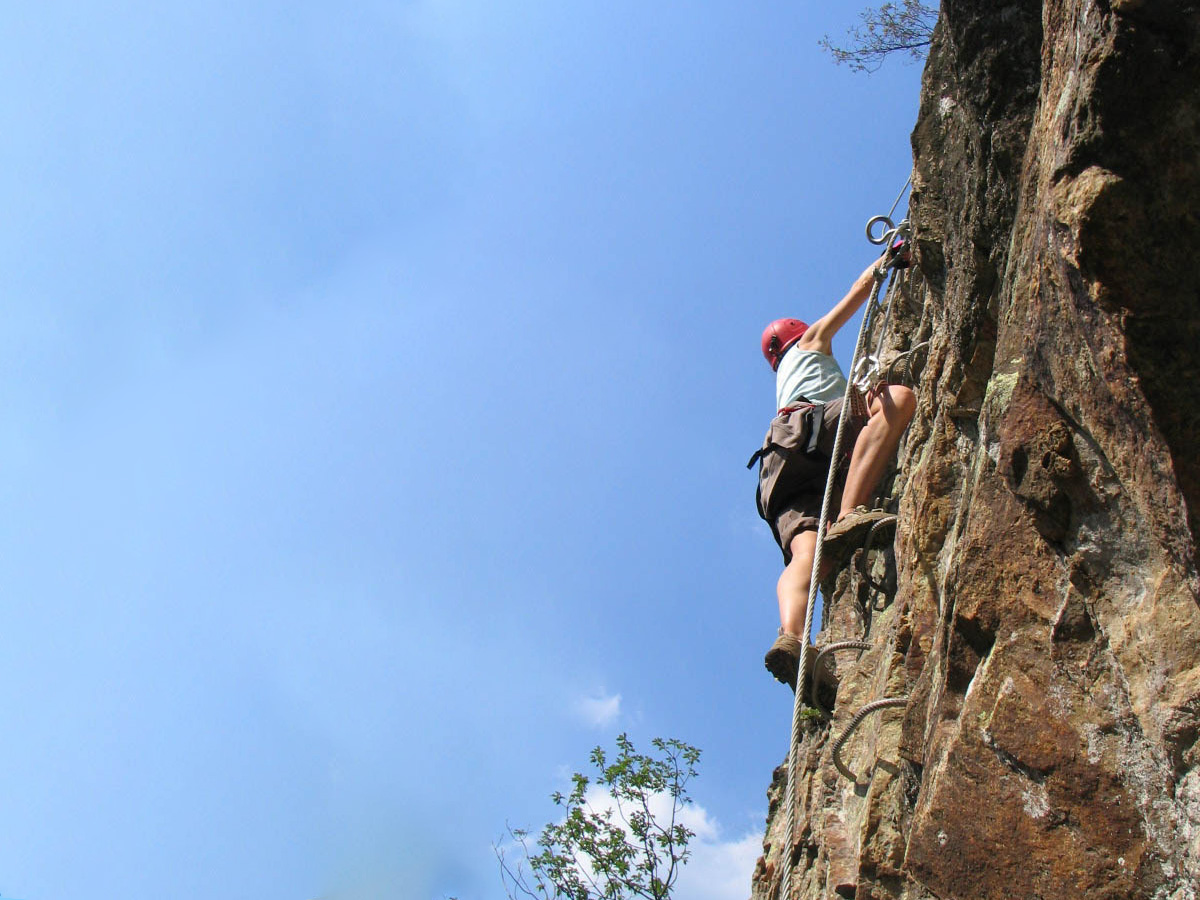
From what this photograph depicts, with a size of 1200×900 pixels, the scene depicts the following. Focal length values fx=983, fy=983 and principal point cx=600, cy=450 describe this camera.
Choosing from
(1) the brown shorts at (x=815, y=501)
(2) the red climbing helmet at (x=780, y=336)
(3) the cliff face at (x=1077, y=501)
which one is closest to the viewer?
(3) the cliff face at (x=1077, y=501)

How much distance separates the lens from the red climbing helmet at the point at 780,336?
20.1 ft

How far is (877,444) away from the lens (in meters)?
4.52

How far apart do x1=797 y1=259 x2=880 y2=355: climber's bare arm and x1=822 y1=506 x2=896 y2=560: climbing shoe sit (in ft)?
4.30

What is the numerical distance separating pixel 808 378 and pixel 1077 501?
328 cm

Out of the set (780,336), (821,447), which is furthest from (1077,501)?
(780,336)

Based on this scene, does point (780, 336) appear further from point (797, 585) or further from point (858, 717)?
point (858, 717)

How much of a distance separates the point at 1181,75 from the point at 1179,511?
883 millimetres

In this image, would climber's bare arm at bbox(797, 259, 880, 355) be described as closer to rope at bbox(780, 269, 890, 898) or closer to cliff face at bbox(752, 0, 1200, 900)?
rope at bbox(780, 269, 890, 898)

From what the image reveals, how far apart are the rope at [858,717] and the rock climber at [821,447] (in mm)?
516

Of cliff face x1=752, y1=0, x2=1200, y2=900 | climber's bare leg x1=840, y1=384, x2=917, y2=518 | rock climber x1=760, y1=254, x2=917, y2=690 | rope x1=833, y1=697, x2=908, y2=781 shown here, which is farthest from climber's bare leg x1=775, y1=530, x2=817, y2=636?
cliff face x1=752, y1=0, x2=1200, y2=900

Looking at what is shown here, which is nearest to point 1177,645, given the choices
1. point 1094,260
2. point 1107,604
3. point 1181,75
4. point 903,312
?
point 1107,604

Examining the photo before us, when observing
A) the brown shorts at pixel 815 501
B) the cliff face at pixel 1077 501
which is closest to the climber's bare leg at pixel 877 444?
the brown shorts at pixel 815 501

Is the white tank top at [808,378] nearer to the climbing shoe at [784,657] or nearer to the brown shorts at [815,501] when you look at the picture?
the brown shorts at [815,501]

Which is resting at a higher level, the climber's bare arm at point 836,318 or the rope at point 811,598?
the climber's bare arm at point 836,318
